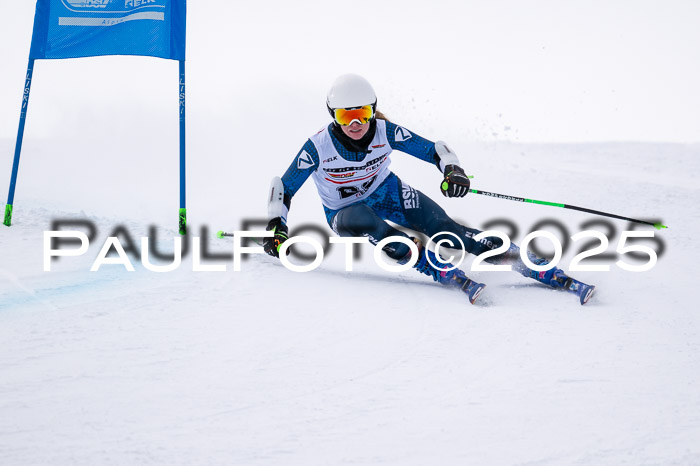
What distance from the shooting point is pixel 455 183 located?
3914 millimetres

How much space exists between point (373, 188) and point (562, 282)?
4.52 feet

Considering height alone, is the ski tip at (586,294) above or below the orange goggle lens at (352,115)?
below

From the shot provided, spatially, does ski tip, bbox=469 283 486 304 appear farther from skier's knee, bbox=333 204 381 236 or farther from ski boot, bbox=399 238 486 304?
skier's knee, bbox=333 204 381 236

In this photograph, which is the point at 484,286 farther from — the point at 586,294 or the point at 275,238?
the point at 275,238

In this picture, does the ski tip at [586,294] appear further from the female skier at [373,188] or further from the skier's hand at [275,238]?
the skier's hand at [275,238]

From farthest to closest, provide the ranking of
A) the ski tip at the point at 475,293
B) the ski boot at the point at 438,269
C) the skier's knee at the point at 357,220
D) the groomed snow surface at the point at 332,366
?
the skier's knee at the point at 357,220
the ski boot at the point at 438,269
the ski tip at the point at 475,293
the groomed snow surface at the point at 332,366

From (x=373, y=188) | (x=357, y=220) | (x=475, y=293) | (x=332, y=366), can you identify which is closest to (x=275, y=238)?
(x=357, y=220)

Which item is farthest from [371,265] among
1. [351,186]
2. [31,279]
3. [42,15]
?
[42,15]

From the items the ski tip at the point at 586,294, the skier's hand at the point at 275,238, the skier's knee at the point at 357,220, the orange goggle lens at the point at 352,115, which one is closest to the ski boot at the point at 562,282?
the ski tip at the point at 586,294

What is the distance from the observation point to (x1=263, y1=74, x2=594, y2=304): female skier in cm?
389

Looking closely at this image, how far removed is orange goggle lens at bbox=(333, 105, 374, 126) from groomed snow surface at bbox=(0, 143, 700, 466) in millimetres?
1008

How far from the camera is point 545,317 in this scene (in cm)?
338

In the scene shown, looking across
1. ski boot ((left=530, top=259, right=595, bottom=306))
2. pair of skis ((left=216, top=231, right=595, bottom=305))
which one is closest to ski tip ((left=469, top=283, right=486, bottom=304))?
pair of skis ((left=216, top=231, right=595, bottom=305))

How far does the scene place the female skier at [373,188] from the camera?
389 cm
